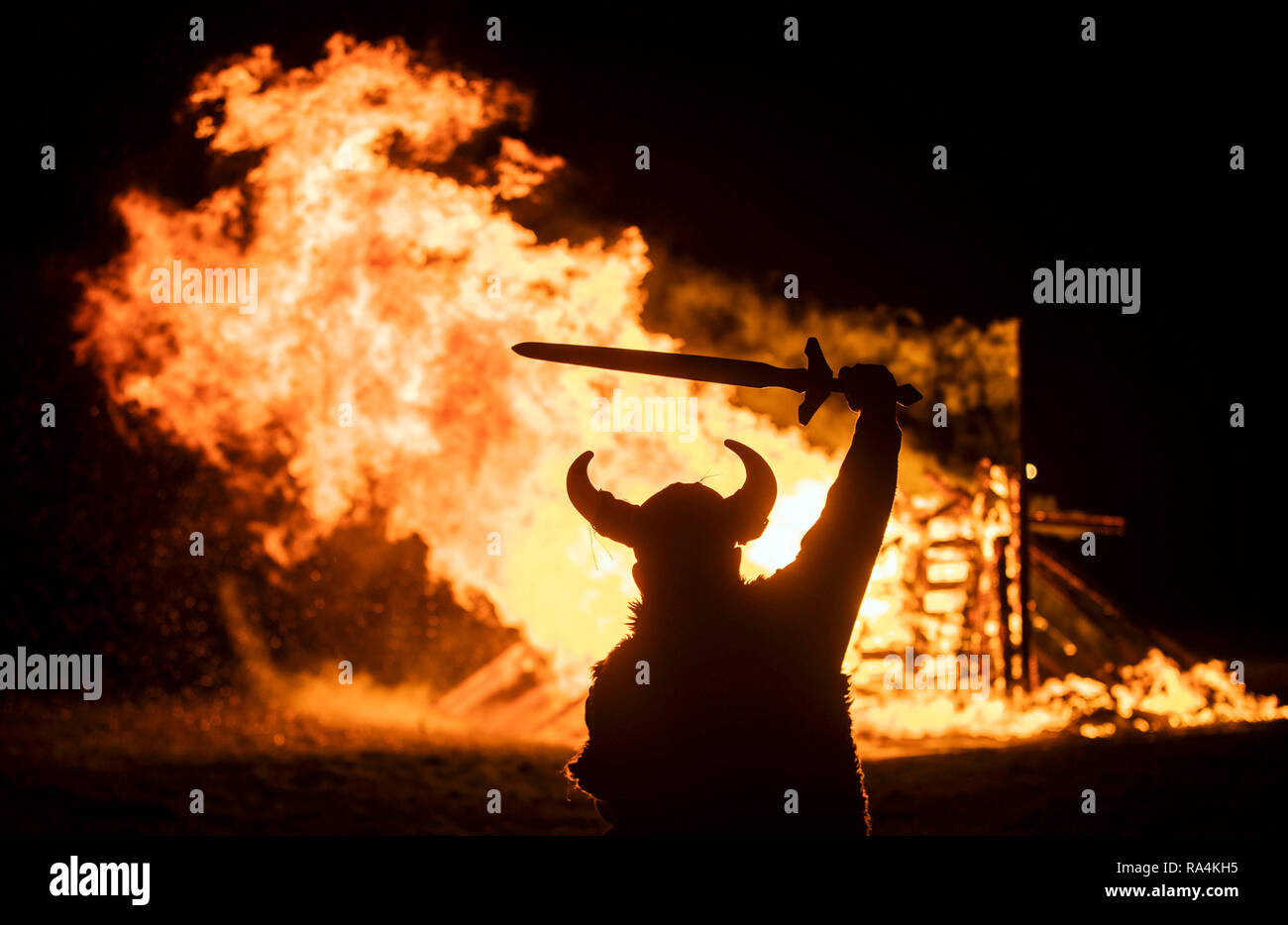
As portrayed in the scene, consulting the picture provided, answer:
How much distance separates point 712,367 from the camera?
2402 millimetres

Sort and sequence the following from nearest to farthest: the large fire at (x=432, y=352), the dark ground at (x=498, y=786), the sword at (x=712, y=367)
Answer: the sword at (x=712, y=367), the dark ground at (x=498, y=786), the large fire at (x=432, y=352)

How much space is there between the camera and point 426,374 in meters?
9.84

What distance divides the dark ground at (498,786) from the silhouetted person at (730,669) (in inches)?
226

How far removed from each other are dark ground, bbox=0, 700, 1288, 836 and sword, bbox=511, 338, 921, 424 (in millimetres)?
5429

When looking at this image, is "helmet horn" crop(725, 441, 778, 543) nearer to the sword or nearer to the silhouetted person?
the silhouetted person

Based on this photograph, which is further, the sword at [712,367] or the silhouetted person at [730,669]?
the sword at [712,367]

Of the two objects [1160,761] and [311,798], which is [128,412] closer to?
[311,798]

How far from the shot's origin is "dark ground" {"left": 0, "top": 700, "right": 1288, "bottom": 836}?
7012mm

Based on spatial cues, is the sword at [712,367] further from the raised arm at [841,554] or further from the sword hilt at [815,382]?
the raised arm at [841,554]

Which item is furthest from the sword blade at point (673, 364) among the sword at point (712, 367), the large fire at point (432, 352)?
the large fire at point (432, 352)

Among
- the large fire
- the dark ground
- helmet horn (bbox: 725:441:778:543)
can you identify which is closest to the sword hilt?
helmet horn (bbox: 725:441:778:543)

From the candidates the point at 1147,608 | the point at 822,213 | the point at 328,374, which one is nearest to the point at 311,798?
the point at 328,374

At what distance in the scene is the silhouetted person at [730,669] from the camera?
5.81 feet

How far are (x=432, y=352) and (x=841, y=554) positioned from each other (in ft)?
27.3
